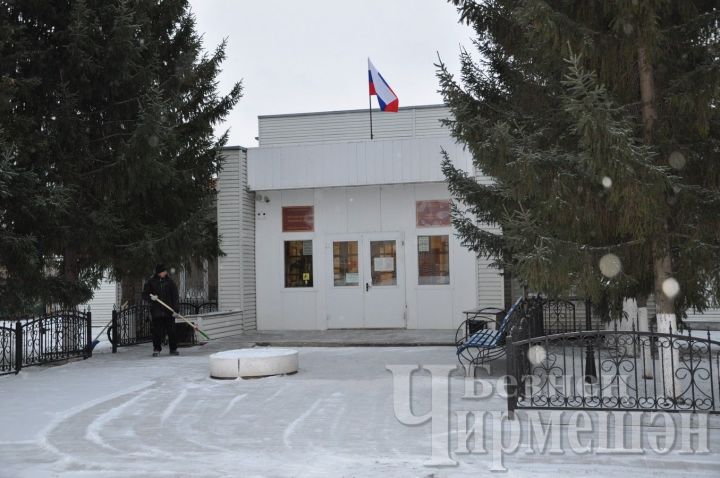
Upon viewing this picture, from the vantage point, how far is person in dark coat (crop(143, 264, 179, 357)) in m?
13.8

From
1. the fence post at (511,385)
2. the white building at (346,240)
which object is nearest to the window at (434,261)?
the white building at (346,240)

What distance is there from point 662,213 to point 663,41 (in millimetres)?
2130

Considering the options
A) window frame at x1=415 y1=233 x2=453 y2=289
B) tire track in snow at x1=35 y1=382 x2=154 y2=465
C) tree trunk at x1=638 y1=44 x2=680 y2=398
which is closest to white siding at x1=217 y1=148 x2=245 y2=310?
window frame at x1=415 y1=233 x2=453 y2=289

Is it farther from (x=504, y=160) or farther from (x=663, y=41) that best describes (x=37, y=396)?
(x=663, y=41)

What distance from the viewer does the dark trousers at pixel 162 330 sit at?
13.9 metres

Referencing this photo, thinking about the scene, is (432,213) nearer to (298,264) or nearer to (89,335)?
(298,264)

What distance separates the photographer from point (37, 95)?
45.1ft

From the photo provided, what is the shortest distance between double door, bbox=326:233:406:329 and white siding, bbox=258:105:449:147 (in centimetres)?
416

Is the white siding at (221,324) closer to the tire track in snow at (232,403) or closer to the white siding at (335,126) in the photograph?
the white siding at (335,126)

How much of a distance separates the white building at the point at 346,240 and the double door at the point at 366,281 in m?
0.03

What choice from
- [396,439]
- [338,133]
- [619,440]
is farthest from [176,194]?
[619,440]

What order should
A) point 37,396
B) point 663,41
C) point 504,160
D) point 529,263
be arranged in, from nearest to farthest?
point 529,263 → point 663,41 → point 504,160 → point 37,396

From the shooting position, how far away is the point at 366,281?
60.0 ft

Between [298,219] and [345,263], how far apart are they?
1817mm
